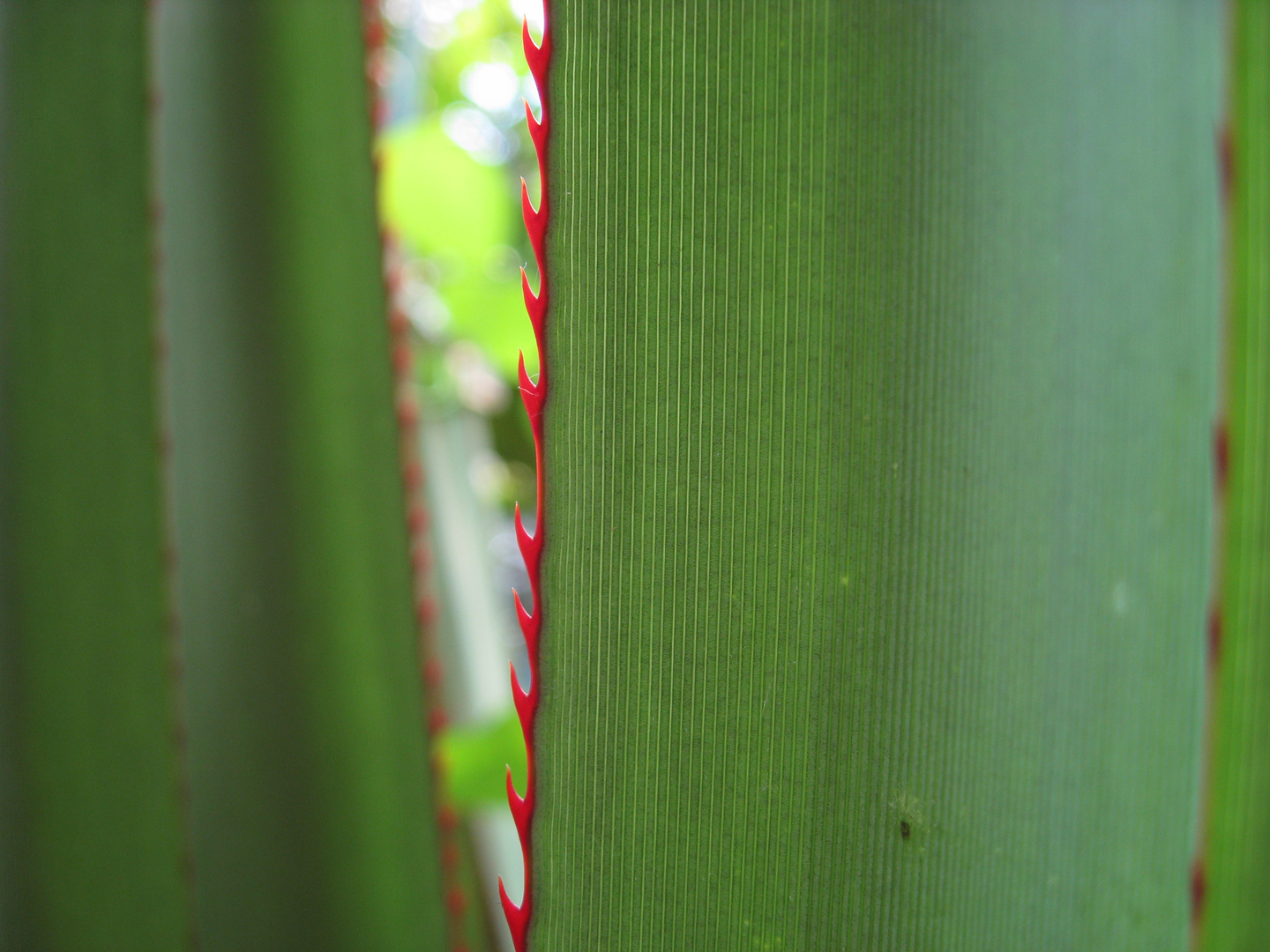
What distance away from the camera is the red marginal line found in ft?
0.59

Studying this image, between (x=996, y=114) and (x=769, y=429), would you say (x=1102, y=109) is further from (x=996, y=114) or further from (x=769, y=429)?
(x=769, y=429)

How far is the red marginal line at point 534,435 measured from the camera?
0.59 feet

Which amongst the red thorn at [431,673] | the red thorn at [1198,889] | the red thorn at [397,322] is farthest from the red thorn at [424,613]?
→ the red thorn at [1198,889]

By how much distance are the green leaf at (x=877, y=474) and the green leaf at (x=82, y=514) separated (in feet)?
0.59

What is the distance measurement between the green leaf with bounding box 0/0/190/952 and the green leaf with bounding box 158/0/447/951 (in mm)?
29

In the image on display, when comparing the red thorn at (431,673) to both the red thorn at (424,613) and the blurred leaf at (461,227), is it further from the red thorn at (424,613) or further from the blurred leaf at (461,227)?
the blurred leaf at (461,227)

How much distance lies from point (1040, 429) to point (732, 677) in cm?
11

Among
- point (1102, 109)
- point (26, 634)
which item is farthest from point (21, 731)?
point (1102, 109)

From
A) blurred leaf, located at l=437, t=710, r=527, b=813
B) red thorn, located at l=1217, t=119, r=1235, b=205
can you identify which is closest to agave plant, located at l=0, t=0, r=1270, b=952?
red thorn, located at l=1217, t=119, r=1235, b=205

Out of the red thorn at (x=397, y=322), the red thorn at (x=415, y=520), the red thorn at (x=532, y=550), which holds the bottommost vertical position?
the red thorn at (x=415, y=520)

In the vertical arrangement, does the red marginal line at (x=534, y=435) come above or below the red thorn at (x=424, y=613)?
above

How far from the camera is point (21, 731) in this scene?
11.5 inches

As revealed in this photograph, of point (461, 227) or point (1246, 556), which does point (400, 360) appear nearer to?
point (461, 227)

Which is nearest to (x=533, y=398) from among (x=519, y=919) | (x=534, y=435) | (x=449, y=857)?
(x=534, y=435)
